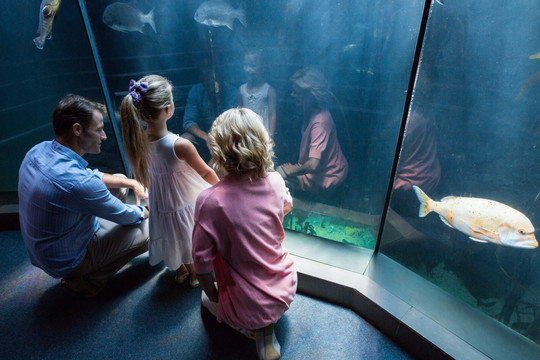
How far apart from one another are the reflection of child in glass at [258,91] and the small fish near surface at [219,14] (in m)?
0.25

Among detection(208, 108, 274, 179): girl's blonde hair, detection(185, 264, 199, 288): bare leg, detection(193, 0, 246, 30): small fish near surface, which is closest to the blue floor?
detection(185, 264, 199, 288): bare leg

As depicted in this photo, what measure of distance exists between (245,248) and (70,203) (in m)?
1.06

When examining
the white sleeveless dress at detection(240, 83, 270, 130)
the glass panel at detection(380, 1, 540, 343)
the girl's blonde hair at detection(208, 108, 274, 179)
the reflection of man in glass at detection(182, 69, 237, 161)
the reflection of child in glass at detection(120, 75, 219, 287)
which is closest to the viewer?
the girl's blonde hair at detection(208, 108, 274, 179)

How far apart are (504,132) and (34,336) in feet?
9.31

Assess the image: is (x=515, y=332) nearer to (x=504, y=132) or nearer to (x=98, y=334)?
(x=504, y=132)

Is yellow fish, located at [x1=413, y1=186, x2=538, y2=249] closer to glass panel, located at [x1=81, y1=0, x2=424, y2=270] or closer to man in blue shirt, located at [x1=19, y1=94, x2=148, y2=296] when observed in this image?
glass panel, located at [x1=81, y1=0, x2=424, y2=270]

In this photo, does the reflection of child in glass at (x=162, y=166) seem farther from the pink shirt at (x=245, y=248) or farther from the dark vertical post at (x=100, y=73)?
the dark vertical post at (x=100, y=73)

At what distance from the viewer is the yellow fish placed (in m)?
1.31

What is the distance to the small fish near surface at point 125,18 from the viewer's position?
225cm

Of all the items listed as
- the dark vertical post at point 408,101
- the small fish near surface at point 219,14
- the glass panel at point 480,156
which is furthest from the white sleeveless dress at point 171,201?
the glass panel at point 480,156

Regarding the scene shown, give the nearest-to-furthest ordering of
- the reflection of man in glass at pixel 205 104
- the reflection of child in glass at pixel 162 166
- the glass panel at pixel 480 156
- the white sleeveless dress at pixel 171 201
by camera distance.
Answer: the glass panel at pixel 480 156 → the reflection of child in glass at pixel 162 166 → the white sleeveless dress at pixel 171 201 → the reflection of man in glass at pixel 205 104

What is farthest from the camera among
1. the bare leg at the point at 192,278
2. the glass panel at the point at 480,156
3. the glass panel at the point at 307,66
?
the bare leg at the point at 192,278

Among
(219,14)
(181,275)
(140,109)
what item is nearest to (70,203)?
(140,109)

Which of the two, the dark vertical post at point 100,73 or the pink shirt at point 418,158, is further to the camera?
the dark vertical post at point 100,73
